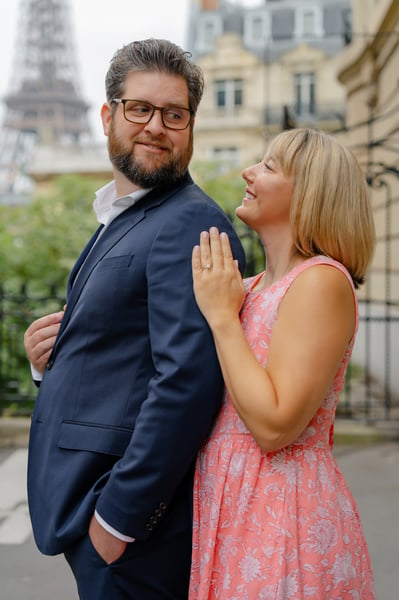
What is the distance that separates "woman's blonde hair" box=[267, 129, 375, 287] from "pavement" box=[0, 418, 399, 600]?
243 cm

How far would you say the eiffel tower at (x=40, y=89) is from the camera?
62688mm

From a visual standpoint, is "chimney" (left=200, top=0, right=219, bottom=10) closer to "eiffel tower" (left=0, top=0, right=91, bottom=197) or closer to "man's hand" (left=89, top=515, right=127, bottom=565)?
"eiffel tower" (left=0, top=0, right=91, bottom=197)

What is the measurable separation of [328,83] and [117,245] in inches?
1543

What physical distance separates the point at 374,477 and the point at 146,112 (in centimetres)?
418

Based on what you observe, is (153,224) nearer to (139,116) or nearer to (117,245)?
(117,245)

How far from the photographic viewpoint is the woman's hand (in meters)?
1.70

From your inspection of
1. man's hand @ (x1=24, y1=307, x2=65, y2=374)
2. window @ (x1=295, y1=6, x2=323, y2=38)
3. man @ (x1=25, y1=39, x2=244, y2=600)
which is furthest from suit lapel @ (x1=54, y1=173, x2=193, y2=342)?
window @ (x1=295, y1=6, x2=323, y2=38)

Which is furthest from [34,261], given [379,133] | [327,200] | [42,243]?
[327,200]

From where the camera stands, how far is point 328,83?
1515 inches

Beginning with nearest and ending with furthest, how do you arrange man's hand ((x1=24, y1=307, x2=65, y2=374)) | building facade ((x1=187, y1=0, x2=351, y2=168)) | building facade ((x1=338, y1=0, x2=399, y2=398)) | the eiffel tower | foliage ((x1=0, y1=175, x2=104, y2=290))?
man's hand ((x1=24, y1=307, x2=65, y2=374)), foliage ((x1=0, y1=175, x2=104, y2=290)), building facade ((x1=338, y1=0, x2=399, y2=398)), building facade ((x1=187, y1=0, x2=351, y2=168)), the eiffel tower

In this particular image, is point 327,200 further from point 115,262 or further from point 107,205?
point 107,205

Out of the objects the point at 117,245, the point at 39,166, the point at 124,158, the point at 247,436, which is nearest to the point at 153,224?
the point at 117,245

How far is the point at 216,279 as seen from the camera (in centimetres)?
172

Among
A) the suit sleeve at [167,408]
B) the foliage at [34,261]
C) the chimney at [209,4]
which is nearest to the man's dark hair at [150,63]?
the suit sleeve at [167,408]
